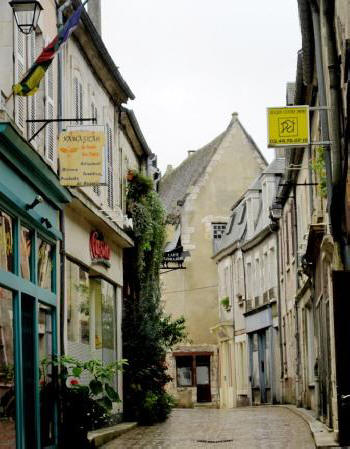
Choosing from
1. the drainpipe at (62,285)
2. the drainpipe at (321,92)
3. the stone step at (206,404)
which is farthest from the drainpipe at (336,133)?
the stone step at (206,404)

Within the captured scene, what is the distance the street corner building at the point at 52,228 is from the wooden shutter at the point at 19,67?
0.05ft

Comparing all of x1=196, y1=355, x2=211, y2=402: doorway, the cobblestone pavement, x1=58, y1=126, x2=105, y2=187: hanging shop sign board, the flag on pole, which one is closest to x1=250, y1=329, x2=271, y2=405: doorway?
x1=196, y1=355, x2=211, y2=402: doorway

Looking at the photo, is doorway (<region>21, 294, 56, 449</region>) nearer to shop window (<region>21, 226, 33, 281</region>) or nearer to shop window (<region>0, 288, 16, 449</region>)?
shop window (<region>21, 226, 33, 281</region>)

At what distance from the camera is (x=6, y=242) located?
13.0 m

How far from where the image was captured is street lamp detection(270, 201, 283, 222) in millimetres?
32938

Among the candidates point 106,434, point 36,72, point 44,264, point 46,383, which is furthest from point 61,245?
point 36,72

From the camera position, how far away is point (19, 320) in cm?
1340

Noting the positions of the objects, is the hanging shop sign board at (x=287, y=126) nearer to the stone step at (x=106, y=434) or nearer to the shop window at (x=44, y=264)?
the shop window at (x=44, y=264)

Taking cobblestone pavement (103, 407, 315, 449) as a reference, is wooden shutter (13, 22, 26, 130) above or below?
above

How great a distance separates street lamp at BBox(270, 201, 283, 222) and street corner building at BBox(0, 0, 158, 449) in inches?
397

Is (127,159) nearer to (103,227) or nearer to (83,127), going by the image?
(103,227)

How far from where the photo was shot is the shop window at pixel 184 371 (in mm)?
47938

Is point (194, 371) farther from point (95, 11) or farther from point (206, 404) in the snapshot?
point (95, 11)

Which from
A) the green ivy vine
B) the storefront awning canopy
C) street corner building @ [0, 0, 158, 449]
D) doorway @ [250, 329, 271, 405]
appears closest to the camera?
the storefront awning canopy
